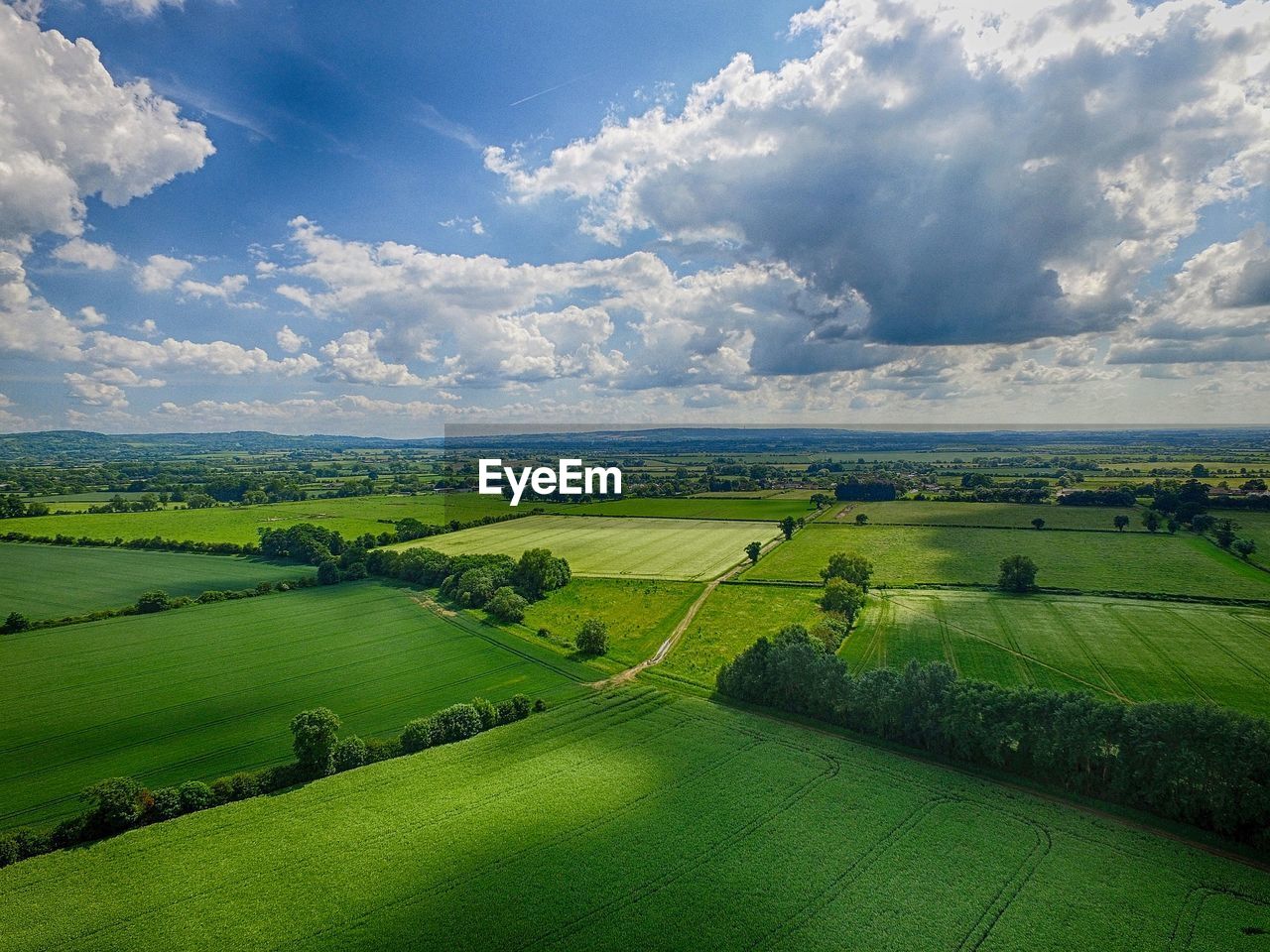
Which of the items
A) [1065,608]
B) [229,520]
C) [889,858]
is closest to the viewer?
[889,858]

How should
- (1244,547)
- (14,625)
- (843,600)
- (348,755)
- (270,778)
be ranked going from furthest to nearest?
(1244,547) < (843,600) < (14,625) < (348,755) < (270,778)

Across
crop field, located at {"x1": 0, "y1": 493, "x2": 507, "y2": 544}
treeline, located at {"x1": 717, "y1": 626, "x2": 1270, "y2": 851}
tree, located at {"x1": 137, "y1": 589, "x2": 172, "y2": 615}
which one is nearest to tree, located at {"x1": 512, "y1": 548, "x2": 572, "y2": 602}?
treeline, located at {"x1": 717, "y1": 626, "x2": 1270, "y2": 851}

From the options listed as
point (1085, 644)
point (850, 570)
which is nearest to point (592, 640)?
point (850, 570)

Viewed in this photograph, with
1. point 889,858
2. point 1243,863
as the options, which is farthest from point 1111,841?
point 889,858

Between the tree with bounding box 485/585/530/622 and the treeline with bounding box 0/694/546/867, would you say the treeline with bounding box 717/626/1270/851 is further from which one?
the tree with bounding box 485/585/530/622

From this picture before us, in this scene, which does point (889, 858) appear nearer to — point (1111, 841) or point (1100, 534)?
point (1111, 841)

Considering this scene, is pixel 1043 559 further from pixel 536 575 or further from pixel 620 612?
pixel 536 575

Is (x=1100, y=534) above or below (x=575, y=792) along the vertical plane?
above
